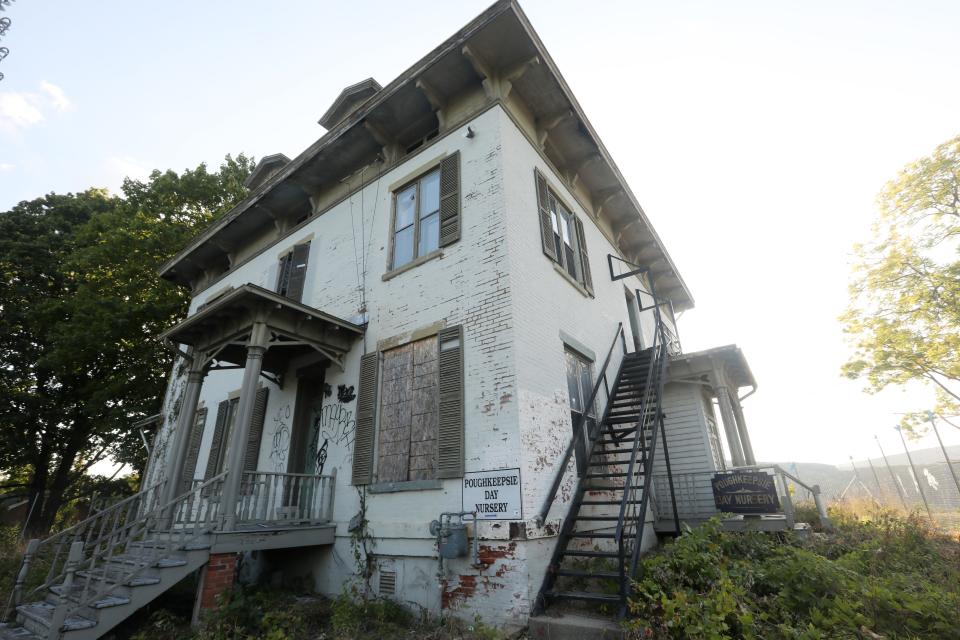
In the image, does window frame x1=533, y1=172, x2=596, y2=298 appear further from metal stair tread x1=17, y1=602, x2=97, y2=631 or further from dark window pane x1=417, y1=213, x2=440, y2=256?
metal stair tread x1=17, y1=602, x2=97, y2=631

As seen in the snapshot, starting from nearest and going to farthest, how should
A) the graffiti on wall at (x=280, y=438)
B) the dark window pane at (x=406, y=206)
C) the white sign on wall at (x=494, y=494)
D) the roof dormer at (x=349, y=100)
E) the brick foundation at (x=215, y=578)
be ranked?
the white sign on wall at (x=494, y=494)
the brick foundation at (x=215, y=578)
the graffiti on wall at (x=280, y=438)
the dark window pane at (x=406, y=206)
the roof dormer at (x=349, y=100)

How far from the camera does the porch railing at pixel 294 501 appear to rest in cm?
692

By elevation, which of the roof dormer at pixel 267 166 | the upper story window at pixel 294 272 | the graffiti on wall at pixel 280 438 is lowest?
the graffiti on wall at pixel 280 438

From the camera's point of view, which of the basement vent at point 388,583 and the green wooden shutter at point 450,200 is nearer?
the basement vent at point 388,583

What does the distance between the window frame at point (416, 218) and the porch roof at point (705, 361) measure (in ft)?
21.9

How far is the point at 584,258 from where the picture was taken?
10.6m

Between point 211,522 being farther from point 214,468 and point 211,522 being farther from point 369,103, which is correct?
point 369,103

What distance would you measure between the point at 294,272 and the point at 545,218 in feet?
20.5

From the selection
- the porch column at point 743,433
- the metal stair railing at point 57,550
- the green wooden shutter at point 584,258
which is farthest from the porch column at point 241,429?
the porch column at point 743,433

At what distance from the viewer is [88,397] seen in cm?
2012

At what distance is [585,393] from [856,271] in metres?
16.6

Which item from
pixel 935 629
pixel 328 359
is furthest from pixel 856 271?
pixel 328 359

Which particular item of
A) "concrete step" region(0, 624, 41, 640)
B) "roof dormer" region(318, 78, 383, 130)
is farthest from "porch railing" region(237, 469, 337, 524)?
"roof dormer" region(318, 78, 383, 130)

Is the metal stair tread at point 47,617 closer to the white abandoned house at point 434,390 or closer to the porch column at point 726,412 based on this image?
the white abandoned house at point 434,390
